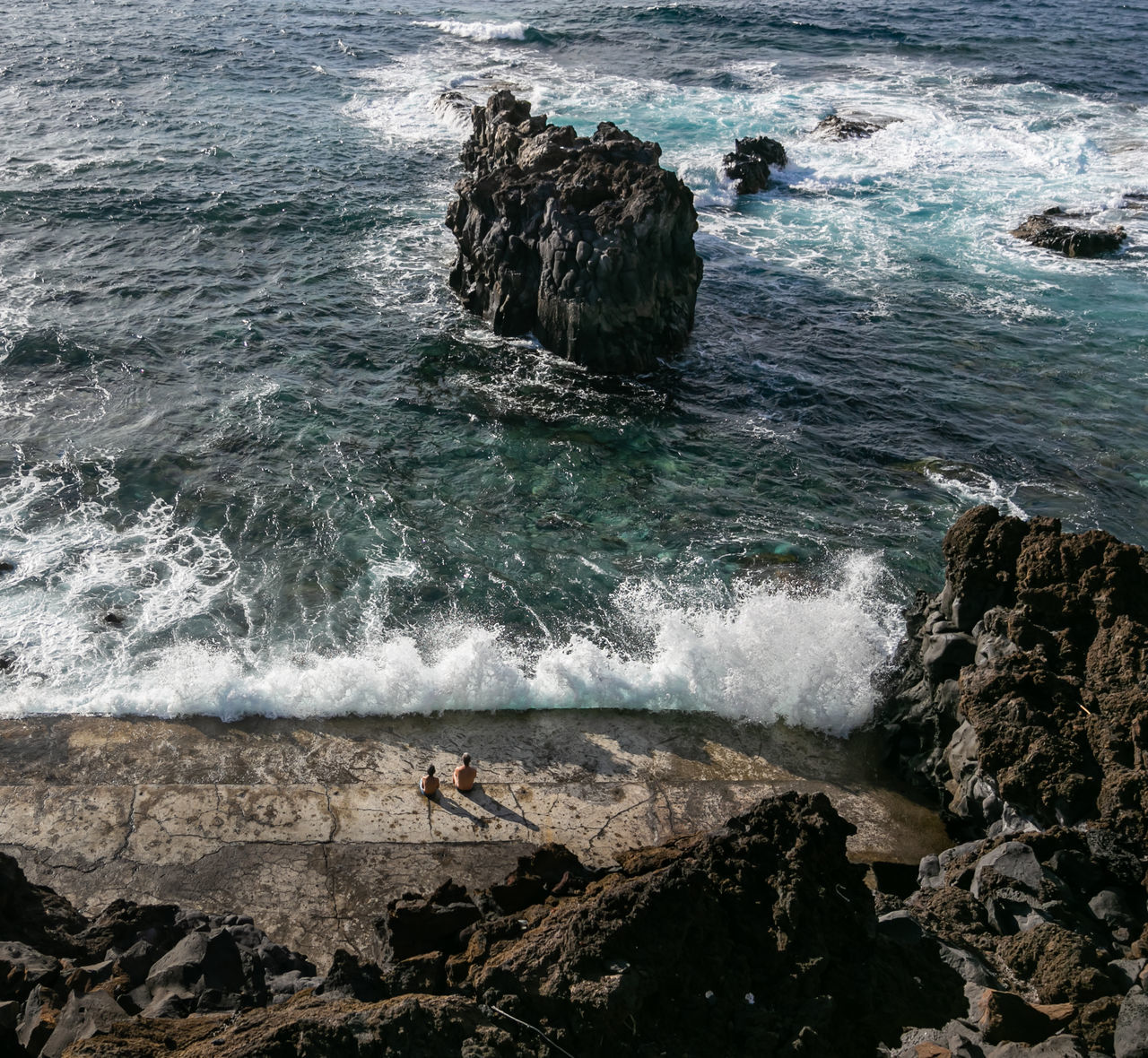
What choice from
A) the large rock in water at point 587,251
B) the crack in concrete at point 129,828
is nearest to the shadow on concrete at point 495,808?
the crack in concrete at point 129,828

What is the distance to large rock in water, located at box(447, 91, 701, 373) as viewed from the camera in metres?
23.4

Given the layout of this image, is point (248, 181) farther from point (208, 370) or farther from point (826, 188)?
point (826, 188)

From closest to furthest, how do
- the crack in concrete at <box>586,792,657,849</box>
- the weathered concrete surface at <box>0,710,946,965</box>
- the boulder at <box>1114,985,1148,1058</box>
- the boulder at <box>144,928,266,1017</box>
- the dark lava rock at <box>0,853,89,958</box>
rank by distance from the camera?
the boulder at <box>1114,985,1148,1058</box> < the boulder at <box>144,928,266,1017</box> < the dark lava rock at <box>0,853,89,958</box> < the weathered concrete surface at <box>0,710,946,965</box> < the crack in concrete at <box>586,792,657,849</box>

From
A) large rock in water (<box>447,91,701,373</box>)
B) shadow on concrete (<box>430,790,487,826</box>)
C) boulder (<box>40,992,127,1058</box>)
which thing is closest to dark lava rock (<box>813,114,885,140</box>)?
large rock in water (<box>447,91,701,373</box>)

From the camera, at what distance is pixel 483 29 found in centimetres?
5488

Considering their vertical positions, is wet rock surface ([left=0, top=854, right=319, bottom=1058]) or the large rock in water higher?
the large rock in water

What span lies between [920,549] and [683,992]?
1289 centimetres

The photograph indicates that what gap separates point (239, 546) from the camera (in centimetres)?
1823

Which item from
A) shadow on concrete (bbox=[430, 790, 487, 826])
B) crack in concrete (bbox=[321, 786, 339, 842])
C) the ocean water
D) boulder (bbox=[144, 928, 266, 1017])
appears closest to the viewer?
boulder (bbox=[144, 928, 266, 1017])

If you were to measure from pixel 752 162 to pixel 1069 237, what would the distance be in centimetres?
1082

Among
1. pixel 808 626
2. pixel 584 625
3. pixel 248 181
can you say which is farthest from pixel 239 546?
pixel 248 181

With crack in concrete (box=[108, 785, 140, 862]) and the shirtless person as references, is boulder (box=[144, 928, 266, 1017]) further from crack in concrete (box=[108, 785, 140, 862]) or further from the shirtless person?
the shirtless person

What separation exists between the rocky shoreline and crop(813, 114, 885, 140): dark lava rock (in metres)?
31.6

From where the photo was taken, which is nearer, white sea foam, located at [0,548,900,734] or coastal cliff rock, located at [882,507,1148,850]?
coastal cliff rock, located at [882,507,1148,850]
